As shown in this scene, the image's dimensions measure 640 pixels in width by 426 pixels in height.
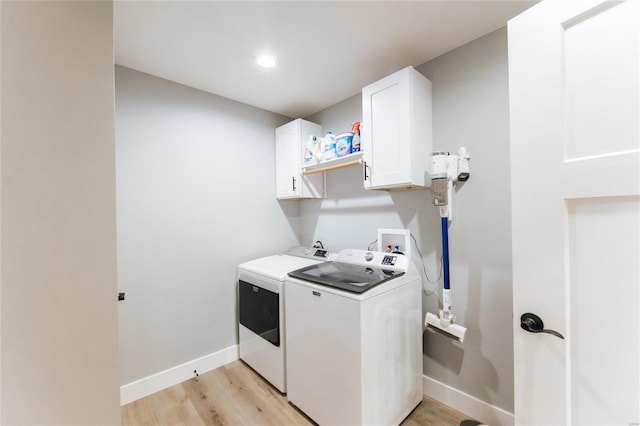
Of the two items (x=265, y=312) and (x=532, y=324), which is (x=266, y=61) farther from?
(x=532, y=324)

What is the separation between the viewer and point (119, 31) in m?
1.48

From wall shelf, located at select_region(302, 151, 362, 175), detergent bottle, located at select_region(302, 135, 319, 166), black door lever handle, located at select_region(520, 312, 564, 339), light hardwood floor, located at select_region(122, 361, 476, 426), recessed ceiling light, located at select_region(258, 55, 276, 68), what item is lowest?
light hardwood floor, located at select_region(122, 361, 476, 426)

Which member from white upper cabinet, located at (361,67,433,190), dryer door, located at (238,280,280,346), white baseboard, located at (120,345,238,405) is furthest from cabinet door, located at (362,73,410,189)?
white baseboard, located at (120,345,238,405)

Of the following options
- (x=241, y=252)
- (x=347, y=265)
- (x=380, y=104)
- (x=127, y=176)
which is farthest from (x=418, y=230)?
(x=127, y=176)

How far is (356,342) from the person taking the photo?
1356mm

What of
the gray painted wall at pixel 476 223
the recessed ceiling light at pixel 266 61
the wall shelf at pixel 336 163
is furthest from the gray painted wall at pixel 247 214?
the recessed ceiling light at pixel 266 61

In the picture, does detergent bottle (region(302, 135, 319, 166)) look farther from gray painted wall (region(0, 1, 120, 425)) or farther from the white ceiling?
gray painted wall (region(0, 1, 120, 425))

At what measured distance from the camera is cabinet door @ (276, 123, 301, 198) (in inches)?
98.0

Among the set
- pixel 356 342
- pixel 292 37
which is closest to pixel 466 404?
pixel 356 342

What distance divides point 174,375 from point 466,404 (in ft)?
7.09

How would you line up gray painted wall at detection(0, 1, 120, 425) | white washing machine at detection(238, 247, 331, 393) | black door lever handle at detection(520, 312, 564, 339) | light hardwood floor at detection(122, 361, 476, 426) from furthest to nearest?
white washing machine at detection(238, 247, 331, 393)
light hardwood floor at detection(122, 361, 476, 426)
black door lever handle at detection(520, 312, 564, 339)
gray painted wall at detection(0, 1, 120, 425)

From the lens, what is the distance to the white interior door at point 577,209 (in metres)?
0.67

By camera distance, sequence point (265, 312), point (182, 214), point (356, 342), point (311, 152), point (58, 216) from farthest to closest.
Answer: point (311, 152) < point (182, 214) < point (265, 312) < point (356, 342) < point (58, 216)

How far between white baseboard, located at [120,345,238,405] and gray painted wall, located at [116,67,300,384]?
5 centimetres
